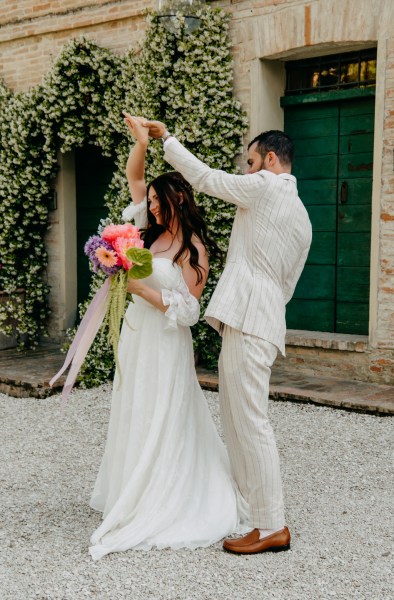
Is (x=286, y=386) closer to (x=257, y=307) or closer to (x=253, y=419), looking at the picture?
(x=253, y=419)

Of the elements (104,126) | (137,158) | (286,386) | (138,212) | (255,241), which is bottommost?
(286,386)

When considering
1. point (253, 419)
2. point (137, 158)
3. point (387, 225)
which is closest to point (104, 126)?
point (387, 225)

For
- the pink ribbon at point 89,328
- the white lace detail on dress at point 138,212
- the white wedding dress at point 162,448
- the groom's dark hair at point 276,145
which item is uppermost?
the groom's dark hair at point 276,145

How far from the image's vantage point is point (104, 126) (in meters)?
8.78

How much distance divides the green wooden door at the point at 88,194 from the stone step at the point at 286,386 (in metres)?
1.43

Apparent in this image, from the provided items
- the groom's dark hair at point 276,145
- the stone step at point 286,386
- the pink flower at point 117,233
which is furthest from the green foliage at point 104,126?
the pink flower at point 117,233

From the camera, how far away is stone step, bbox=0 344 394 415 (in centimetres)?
649

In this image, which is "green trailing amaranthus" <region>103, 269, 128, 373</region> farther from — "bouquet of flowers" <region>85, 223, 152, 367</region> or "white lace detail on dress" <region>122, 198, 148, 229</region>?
"white lace detail on dress" <region>122, 198, 148, 229</region>

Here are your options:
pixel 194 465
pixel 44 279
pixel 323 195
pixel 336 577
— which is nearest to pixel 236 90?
pixel 323 195

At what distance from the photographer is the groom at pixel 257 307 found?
3668mm

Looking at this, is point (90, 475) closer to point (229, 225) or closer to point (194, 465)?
point (194, 465)

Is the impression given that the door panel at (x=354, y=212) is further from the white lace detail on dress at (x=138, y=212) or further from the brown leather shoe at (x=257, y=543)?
the brown leather shoe at (x=257, y=543)

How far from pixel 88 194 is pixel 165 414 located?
6.30 metres

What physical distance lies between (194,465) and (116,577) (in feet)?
2.50
